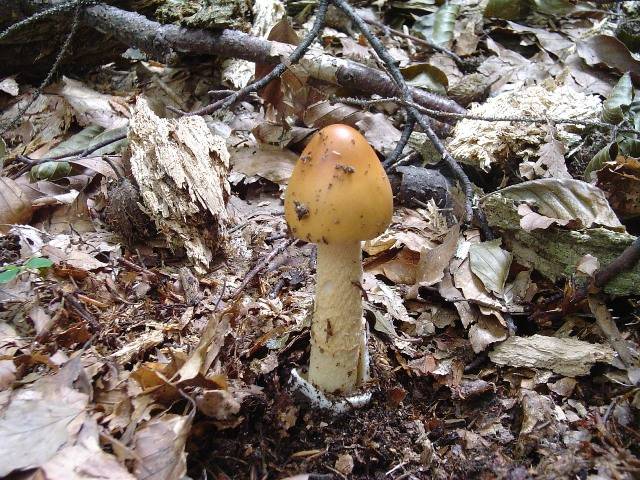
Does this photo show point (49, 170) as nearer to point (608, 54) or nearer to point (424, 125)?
point (424, 125)

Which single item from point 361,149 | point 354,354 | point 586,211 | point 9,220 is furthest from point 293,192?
point 9,220

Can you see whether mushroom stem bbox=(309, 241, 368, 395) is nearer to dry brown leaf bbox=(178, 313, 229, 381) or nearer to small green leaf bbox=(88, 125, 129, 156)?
dry brown leaf bbox=(178, 313, 229, 381)

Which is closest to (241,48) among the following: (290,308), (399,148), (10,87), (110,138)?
(110,138)

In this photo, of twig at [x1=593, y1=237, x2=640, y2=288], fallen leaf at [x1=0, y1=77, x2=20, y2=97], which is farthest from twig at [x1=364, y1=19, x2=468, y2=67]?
fallen leaf at [x1=0, y1=77, x2=20, y2=97]

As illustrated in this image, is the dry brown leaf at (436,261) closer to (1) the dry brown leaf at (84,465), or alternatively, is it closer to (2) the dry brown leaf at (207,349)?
(2) the dry brown leaf at (207,349)

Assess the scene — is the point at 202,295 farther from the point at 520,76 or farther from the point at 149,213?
the point at 520,76

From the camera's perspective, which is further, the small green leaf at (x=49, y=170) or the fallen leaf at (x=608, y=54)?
the fallen leaf at (x=608, y=54)

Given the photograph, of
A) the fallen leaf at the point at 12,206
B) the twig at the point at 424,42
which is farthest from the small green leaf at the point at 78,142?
the twig at the point at 424,42
